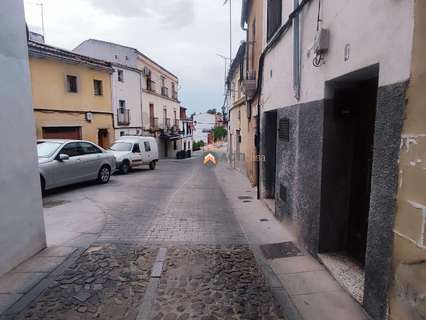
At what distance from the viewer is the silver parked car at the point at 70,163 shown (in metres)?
8.08

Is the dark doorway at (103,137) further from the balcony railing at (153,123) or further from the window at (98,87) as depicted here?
the balcony railing at (153,123)

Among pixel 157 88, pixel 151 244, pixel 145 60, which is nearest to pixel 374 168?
pixel 151 244

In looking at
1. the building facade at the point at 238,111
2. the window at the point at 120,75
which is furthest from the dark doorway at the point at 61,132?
the building facade at the point at 238,111

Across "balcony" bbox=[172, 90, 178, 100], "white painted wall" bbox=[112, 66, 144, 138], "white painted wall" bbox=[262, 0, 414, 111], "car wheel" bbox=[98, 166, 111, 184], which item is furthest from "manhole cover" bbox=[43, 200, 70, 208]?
"balcony" bbox=[172, 90, 178, 100]

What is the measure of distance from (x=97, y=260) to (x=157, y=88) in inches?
1094

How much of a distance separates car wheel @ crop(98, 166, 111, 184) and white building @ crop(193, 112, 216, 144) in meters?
48.9

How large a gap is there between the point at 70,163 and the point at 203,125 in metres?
52.8

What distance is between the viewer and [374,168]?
106 inches

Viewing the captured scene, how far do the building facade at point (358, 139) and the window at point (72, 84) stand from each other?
13335 mm

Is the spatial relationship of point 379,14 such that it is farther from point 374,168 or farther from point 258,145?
point 258,145

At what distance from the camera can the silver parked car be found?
26.5 feet

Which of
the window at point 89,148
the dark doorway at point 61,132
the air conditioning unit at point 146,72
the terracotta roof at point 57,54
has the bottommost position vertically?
the window at point 89,148

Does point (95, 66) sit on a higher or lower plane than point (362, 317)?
higher

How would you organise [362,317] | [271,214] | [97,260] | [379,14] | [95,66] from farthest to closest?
[95,66]
[271,214]
[97,260]
[362,317]
[379,14]
